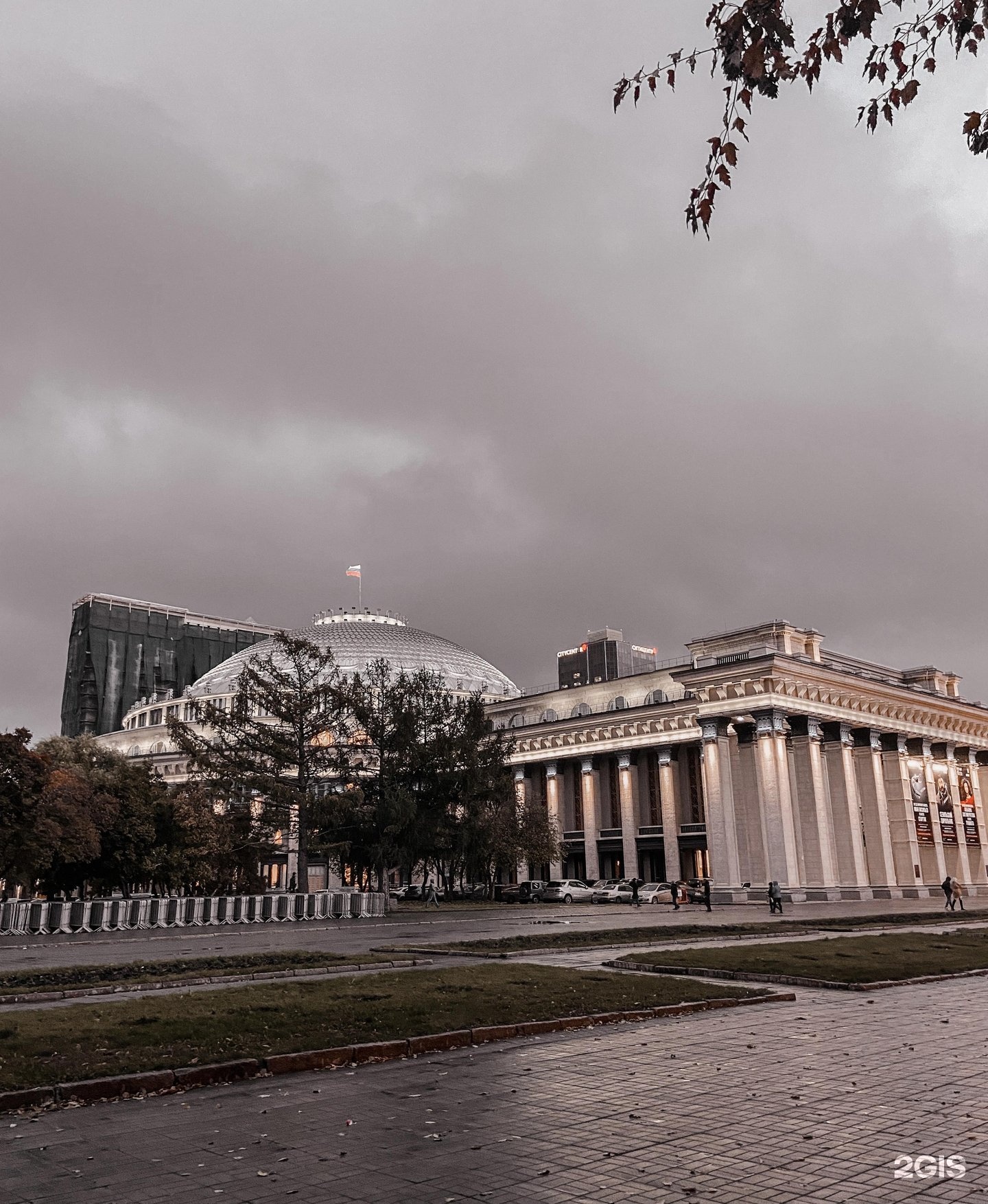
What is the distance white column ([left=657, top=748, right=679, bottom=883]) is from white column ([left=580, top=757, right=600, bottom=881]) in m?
5.94

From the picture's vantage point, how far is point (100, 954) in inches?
1003

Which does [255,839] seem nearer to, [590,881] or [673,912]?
[673,912]

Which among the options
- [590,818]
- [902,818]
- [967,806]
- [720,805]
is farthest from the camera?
[590,818]

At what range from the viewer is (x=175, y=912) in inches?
1576

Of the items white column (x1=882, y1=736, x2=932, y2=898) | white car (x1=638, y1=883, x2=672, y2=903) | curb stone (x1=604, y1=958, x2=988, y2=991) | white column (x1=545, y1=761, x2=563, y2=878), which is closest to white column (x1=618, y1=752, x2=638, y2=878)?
white column (x1=545, y1=761, x2=563, y2=878)

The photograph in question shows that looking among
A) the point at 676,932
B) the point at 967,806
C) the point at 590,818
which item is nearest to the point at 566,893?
the point at 590,818

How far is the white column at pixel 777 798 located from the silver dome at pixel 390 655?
5689 centimetres

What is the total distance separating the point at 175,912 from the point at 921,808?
5325cm

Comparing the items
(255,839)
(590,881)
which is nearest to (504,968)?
(255,839)

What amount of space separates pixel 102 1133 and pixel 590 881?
73139mm

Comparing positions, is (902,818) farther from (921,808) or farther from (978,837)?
(978,837)

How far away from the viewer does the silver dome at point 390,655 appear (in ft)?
398

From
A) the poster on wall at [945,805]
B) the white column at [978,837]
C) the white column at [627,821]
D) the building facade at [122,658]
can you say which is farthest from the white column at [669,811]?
the building facade at [122,658]

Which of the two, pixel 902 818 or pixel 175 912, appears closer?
pixel 175 912
